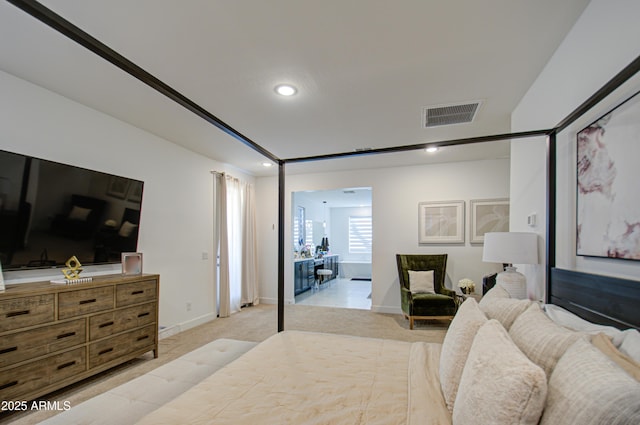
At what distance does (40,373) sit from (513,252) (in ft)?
11.8

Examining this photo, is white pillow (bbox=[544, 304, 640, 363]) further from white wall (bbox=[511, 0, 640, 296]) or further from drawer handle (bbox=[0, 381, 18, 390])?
drawer handle (bbox=[0, 381, 18, 390])

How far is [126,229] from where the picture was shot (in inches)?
127

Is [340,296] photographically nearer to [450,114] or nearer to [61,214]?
[450,114]

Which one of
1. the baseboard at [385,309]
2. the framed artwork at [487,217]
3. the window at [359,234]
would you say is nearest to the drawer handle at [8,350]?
the baseboard at [385,309]

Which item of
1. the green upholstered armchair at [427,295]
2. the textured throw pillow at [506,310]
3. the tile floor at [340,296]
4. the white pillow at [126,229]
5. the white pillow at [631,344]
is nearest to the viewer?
the white pillow at [631,344]

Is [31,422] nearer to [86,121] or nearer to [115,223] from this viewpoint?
[115,223]

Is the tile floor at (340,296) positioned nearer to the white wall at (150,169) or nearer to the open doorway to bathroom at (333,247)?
the open doorway to bathroom at (333,247)

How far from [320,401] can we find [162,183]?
353cm

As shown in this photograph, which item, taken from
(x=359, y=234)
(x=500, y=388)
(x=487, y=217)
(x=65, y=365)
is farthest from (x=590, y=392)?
(x=359, y=234)

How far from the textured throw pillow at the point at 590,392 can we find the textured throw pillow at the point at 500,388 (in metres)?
0.04

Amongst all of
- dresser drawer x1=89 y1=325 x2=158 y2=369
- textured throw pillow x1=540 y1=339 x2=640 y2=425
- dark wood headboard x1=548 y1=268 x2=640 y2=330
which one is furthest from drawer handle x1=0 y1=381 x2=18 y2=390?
dark wood headboard x1=548 y1=268 x2=640 y2=330

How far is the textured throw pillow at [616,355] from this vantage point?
82 cm

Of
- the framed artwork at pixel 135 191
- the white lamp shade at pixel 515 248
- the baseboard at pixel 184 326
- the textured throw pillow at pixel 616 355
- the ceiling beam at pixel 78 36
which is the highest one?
the ceiling beam at pixel 78 36

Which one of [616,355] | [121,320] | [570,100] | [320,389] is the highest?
[570,100]
